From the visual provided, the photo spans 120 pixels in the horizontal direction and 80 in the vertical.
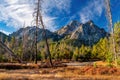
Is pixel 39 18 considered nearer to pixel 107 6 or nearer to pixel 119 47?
pixel 107 6

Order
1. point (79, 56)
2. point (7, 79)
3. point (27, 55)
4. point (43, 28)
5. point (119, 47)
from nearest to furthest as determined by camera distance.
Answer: point (7, 79) → point (43, 28) → point (119, 47) → point (27, 55) → point (79, 56)

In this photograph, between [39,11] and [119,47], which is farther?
[119,47]

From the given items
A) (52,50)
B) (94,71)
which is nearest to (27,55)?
(52,50)

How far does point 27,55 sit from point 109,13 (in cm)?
5770

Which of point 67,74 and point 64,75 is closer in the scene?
point 64,75

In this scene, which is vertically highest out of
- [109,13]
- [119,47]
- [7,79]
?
[109,13]

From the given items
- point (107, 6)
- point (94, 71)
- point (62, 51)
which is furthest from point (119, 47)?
point (62, 51)

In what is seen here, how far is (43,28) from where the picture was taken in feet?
189

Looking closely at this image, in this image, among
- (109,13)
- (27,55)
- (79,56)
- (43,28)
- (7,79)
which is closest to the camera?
(7,79)

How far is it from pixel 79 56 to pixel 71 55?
4927 mm

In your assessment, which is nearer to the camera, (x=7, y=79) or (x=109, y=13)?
(x=7, y=79)

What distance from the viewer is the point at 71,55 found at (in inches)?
5246

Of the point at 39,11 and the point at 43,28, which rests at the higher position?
the point at 39,11

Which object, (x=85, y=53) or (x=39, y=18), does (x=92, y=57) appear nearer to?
(x=85, y=53)
